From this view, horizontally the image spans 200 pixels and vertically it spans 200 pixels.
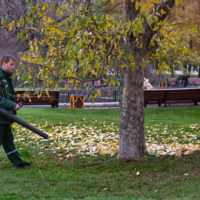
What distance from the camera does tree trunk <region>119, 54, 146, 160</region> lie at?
5121 mm

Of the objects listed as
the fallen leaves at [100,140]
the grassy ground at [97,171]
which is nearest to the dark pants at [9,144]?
Result: the grassy ground at [97,171]

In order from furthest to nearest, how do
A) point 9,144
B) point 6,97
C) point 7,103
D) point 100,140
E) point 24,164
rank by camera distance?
point 100,140, point 24,164, point 9,144, point 6,97, point 7,103

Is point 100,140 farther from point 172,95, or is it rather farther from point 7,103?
point 172,95

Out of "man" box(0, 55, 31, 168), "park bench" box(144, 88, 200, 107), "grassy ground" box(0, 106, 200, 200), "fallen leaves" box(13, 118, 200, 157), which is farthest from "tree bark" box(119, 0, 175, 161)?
"park bench" box(144, 88, 200, 107)

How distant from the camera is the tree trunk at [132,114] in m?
5.12

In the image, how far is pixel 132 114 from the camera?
16.9 feet

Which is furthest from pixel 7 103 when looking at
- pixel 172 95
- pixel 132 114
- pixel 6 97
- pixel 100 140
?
pixel 172 95

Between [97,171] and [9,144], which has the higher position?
[9,144]

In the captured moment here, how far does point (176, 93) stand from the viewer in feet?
47.3

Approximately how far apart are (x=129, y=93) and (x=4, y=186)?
2.46 metres

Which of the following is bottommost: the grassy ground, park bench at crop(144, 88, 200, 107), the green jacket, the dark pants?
the grassy ground

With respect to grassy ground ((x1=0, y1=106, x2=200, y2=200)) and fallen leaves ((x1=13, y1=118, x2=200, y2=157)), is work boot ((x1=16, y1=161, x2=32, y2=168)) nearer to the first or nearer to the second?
grassy ground ((x1=0, y1=106, x2=200, y2=200))

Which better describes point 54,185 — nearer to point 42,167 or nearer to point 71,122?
point 42,167

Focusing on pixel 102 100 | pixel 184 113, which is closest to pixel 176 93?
pixel 184 113
